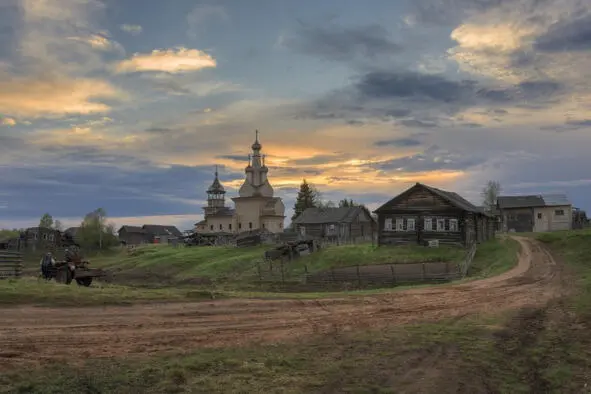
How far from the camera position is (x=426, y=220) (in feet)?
164

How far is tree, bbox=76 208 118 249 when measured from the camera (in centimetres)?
10112

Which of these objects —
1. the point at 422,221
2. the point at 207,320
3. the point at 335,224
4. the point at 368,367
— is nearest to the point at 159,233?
the point at 335,224

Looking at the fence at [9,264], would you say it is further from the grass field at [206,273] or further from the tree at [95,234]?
the tree at [95,234]

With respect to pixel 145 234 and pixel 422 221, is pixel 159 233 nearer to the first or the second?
pixel 145 234

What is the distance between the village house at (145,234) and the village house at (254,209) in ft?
84.7

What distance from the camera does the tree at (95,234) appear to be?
332 ft

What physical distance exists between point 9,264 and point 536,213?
6326 cm

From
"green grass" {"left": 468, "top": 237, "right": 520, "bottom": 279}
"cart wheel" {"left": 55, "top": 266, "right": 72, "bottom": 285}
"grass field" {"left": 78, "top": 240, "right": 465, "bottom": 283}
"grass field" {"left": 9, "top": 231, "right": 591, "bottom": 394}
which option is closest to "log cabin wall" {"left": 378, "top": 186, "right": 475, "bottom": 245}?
"grass field" {"left": 78, "top": 240, "right": 465, "bottom": 283}

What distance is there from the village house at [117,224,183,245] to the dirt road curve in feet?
352

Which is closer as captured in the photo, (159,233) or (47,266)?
(47,266)

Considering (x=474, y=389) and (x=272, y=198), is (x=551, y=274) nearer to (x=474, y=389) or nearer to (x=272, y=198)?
(x=474, y=389)

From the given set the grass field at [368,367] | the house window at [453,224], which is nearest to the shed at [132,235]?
the house window at [453,224]

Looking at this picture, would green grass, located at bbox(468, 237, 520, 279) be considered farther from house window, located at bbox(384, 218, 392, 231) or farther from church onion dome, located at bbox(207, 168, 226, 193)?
church onion dome, located at bbox(207, 168, 226, 193)

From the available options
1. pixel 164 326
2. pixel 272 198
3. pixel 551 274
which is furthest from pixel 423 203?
pixel 272 198
